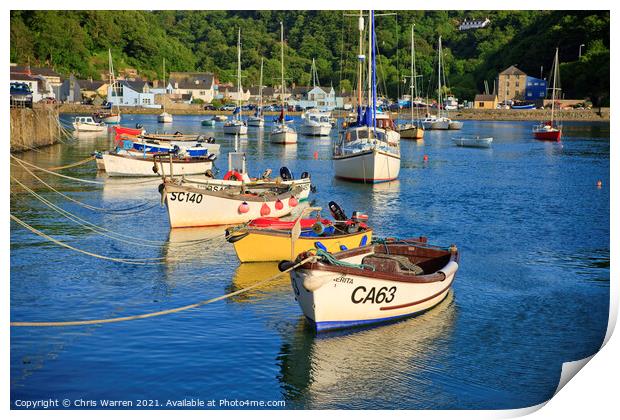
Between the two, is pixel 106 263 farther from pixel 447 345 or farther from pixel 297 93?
pixel 297 93

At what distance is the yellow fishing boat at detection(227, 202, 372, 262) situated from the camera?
19.8 m

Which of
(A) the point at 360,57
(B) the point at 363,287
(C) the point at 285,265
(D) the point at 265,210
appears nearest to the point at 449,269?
(B) the point at 363,287

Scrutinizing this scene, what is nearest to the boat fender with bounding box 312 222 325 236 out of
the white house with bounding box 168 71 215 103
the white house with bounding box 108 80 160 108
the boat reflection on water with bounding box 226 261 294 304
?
the boat reflection on water with bounding box 226 261 294 304

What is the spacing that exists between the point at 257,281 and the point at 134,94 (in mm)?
123144

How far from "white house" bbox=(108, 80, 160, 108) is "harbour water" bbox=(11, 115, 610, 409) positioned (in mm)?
103786

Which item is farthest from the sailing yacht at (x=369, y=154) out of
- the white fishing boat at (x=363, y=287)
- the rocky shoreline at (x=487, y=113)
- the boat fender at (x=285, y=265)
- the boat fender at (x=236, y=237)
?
the rocky shoreline at (x=487, y=113)

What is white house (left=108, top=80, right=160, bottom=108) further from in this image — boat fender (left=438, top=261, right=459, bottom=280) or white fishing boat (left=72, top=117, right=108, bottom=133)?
boat fender (left=438, top=261, right=459, bottom=280)

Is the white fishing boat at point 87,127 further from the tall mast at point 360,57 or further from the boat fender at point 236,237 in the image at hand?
the boat fender at point 236,237

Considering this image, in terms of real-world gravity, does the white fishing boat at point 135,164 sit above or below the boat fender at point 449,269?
above

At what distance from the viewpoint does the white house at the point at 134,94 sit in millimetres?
132625

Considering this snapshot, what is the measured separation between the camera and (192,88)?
155 meters

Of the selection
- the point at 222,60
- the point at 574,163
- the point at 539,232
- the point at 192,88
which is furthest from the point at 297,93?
the point at 539,232

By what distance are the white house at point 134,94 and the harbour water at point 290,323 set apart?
10379 centimetres

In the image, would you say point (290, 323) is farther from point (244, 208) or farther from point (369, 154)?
point (369, 154)
